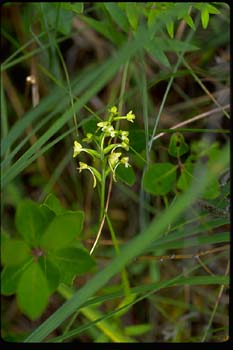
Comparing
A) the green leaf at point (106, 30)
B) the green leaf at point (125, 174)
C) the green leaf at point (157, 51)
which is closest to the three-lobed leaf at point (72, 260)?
the green leaf at point (125, 174)

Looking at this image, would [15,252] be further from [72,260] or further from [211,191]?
[211,191]

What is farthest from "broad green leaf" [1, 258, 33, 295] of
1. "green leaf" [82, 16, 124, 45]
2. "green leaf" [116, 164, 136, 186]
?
"green leaf" [82, 16, 124, 45]

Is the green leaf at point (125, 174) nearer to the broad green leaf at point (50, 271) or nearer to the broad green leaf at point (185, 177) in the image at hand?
the broad green leaf at point (185, 177)

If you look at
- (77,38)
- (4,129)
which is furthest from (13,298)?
(77,38)

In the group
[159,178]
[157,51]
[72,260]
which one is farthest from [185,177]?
[72,260]

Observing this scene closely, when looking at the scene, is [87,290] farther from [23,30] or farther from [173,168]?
[23,30]
